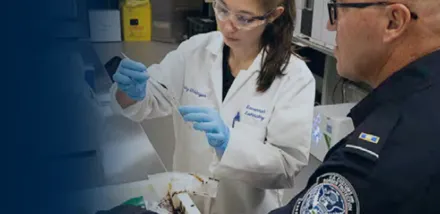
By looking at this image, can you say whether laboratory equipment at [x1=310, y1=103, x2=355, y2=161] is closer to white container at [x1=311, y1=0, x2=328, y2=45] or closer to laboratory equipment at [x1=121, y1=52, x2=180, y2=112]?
white container at [x1=311, y1=0, x2=328, y2=45]

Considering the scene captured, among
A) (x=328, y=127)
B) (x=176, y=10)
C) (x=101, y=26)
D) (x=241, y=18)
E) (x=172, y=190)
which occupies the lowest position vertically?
(x=328, y=127)

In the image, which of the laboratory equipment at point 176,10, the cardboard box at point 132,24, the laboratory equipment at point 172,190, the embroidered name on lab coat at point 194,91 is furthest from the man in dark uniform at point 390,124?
the laboratory equipment at point 176,10

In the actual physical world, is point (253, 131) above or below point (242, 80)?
below

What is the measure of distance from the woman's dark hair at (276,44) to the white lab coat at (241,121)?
19 mm

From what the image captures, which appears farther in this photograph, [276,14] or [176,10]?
[176,10]

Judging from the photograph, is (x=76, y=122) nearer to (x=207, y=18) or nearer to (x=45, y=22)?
(x=45, y=22)

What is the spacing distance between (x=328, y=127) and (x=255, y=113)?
3.86 ft

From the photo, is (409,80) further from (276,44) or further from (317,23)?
(317,23)

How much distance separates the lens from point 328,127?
2217mm

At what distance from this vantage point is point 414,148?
0.62 m

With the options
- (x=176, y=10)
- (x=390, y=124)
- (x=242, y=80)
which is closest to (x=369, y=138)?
(x=390, y=124)

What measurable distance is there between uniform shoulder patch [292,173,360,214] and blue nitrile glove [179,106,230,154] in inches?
15.0

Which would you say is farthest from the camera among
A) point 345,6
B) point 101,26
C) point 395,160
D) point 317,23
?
point 317,23

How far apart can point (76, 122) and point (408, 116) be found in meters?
0.55
